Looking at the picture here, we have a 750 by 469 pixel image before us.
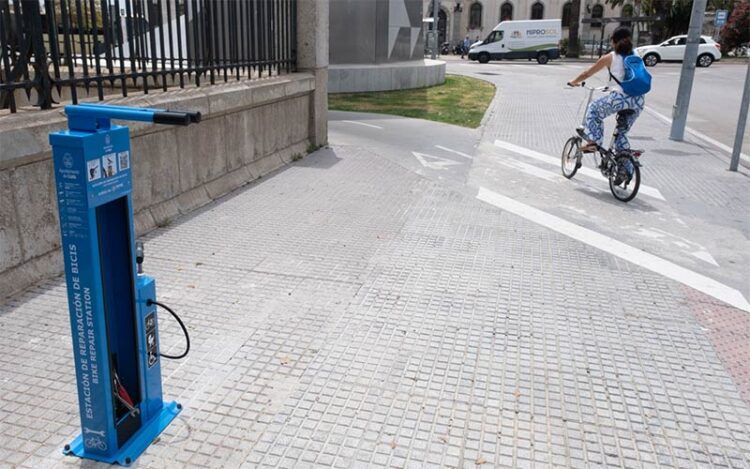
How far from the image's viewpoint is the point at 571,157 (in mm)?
8953

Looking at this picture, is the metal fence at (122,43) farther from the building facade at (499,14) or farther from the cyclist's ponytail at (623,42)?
the building facade at (499,14)

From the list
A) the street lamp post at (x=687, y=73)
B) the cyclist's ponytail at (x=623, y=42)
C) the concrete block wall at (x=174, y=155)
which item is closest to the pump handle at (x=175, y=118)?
the concrete block wall at (x=174, y=155)

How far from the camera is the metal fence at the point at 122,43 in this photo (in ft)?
15.4

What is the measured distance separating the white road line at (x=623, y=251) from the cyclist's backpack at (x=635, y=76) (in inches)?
75.1

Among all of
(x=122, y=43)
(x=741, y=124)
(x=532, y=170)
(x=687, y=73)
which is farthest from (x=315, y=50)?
(x=687, y=73)

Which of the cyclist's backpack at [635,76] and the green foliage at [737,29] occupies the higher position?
the green foliage at [737,29]

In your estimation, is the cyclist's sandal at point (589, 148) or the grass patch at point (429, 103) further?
the grass patch at point (429, 103)

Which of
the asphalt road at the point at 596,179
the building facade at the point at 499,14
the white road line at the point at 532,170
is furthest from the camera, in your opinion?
the building facade at the point at 499,14

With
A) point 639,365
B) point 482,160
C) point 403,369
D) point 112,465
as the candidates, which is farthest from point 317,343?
point 482,160

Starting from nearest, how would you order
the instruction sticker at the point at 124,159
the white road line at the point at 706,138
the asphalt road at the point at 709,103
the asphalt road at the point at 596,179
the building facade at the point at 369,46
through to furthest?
the instruction sticker at the point at 124,159 < the asphalt road at the point at 596,179 < the white road line at the point at 706,138 < the asphalt road at the point at 709,103 < the building facade at the point at 369,46

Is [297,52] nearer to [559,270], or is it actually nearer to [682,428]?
[559,270]

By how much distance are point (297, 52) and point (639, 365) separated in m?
7.35

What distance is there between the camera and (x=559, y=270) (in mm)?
5379

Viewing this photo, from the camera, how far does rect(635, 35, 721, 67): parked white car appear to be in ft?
130
